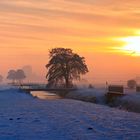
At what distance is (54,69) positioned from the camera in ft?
445

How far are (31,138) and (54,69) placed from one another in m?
109

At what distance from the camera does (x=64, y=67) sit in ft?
441

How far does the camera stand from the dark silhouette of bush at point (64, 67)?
133750mm

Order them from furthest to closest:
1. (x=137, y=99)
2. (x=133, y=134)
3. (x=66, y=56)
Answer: (x=66, y=56), (x=137, y=99), (x=133, y=134)

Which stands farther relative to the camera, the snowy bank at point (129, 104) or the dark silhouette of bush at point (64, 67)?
the dark silhouette of bush at point (64, 67)

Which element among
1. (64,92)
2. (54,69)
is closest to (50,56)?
(54,69)

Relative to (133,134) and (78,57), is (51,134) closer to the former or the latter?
(133,134)

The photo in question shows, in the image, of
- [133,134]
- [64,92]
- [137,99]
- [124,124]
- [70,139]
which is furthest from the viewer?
[64,92]

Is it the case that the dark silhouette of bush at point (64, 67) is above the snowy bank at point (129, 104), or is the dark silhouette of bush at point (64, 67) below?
above

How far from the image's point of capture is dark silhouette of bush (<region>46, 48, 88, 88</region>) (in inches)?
5266

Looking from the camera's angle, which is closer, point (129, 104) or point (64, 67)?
point (129, 104)

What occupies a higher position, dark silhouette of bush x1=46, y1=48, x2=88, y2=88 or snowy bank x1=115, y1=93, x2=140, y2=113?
dark silhouette of bush x1=46, y1=48, x2=88, y2=88

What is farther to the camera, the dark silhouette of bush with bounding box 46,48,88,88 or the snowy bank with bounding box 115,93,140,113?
the dark silhouette of bush with bounding box 46,48,88,88

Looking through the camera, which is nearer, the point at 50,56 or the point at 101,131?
the point at 101,131
